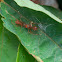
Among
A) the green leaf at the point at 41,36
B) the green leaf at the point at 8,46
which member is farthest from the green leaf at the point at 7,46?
the green leaf at the point at 41,36

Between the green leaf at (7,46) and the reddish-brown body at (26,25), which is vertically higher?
the reddish-brown body at (26,25)

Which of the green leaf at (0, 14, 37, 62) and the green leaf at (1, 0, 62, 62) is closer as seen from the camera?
the green leaf at (1, 0, 62, 62)

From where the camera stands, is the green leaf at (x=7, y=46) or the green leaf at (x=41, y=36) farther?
the green leaf at (x=7, y=46)

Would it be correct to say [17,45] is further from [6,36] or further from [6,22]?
[6,22]

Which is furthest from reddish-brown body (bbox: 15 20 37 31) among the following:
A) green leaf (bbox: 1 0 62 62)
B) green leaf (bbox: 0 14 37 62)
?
green leaf (bbox: 0 14 37 62)

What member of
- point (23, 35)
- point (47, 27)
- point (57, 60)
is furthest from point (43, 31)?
point (57, 60)

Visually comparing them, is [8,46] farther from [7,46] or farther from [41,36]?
[41,36]

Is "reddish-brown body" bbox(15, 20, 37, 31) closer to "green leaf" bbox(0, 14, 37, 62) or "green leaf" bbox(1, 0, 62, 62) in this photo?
"green leaf" bbox(1, 0, 62, 62)

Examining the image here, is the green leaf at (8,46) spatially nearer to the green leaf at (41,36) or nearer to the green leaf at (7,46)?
the green leaf at (7,46)
